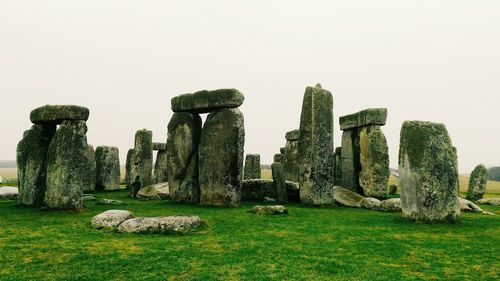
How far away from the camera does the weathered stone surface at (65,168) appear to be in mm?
10750

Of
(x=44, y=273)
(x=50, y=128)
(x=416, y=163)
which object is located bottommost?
(x=44, y=273)

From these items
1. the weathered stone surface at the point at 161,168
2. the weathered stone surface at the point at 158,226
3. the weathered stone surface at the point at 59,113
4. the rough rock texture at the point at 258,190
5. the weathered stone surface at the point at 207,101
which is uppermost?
the weathered stone surface at the point at 207,101

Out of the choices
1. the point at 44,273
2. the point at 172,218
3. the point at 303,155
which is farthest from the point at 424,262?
the point at 303,155

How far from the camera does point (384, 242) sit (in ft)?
23.8

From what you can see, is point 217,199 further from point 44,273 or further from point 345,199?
point 44,273

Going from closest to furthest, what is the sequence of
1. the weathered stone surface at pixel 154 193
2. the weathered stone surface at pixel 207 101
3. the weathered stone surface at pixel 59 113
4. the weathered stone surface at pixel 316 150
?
1. the weathered stone surface at pixel 59 113
2. the weathered stone surface at pixel 207 101
3. the weathered stone surface at pixel 316 150
4. the weathered stone surface at pixel 154 193

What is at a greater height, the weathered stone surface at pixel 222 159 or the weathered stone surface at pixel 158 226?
the weathered stone surface at pixel 222 159

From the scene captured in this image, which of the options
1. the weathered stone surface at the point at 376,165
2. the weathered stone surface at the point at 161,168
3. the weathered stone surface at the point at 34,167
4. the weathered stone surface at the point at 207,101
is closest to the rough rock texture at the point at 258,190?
the weathered stone surface at the point at 207,101

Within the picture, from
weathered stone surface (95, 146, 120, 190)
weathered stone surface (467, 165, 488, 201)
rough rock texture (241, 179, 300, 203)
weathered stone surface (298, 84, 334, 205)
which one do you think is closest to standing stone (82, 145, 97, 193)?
weathered stone surface (95, 146, 120, 190)

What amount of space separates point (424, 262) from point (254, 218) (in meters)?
4.71

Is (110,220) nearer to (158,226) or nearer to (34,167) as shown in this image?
(158,226)

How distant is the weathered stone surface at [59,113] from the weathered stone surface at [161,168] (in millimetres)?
10283

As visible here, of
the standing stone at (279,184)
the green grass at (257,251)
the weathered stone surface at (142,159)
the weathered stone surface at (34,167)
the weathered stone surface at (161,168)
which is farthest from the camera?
the weathered stone surface at (161,168)

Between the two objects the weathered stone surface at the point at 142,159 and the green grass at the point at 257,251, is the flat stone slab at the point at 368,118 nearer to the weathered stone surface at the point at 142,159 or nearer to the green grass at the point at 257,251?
the green grass at the point at 257,251
